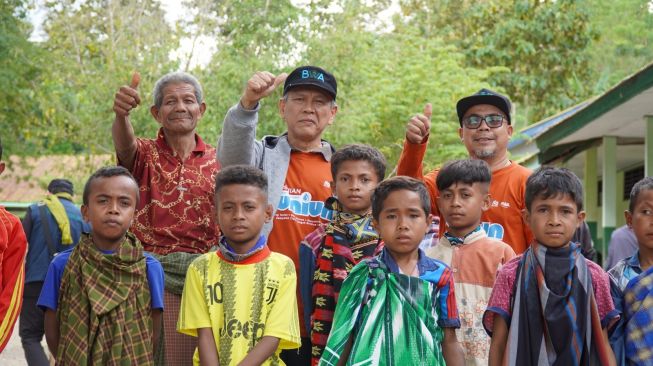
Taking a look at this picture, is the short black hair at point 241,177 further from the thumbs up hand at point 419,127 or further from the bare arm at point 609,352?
the bare arm at point 609,352

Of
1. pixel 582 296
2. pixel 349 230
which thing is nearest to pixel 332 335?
pixel 349 230

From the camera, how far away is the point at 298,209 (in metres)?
4.82

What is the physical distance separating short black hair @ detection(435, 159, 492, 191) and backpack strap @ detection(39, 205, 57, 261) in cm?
556

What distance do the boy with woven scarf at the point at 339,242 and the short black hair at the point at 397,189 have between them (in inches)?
14.3

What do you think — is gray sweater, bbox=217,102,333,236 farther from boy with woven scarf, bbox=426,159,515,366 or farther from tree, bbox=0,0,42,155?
tree, bbox=0,0,42,155

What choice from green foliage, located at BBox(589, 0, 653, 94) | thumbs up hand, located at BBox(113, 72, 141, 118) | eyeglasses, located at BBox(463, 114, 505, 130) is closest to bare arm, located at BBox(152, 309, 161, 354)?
thumbs up hand, located at BBox(113, 72, 141, 118)

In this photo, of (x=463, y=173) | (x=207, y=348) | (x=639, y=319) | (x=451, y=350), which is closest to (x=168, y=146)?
(x=207, y=348)

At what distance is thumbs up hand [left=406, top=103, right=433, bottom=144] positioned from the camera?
4551 millimetres

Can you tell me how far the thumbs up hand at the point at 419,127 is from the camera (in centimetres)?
455

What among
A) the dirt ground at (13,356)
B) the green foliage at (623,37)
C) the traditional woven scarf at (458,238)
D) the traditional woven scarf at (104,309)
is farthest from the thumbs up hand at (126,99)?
the green foliage at (623,37)

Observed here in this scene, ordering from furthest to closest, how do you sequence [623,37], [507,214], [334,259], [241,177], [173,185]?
[623,37] < [507,214] < [173,185] < [334,259] < [241,177]

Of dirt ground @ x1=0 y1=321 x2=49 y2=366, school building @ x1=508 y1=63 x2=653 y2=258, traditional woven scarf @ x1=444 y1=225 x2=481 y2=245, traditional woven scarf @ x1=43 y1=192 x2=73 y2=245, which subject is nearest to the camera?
traditional woven scarf @ x1=444 y1=225 x2=481 y2=245

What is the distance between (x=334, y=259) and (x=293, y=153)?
0.80 metres

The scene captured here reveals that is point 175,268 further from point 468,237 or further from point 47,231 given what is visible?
point 47,231
